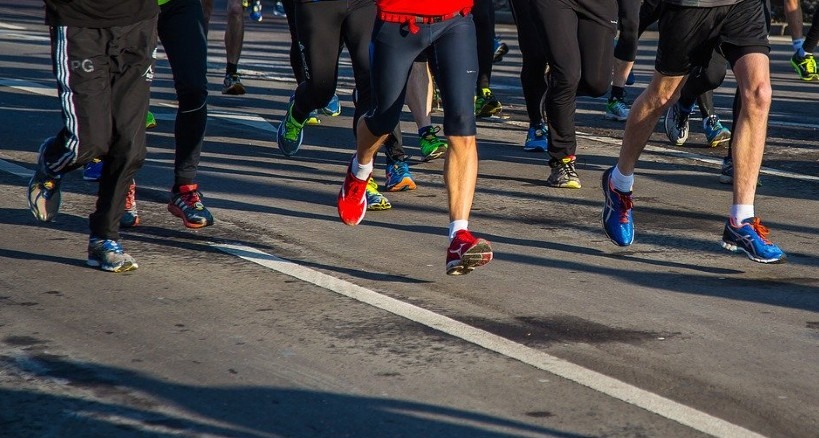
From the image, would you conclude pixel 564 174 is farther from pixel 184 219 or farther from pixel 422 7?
pixel 422 7

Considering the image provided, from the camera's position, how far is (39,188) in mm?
6309

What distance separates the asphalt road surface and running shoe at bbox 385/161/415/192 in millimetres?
91

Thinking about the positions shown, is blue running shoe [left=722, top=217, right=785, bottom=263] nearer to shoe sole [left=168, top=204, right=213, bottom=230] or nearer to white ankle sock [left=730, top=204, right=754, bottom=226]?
white ankle sock [left=730, top=204, right=754, bottom=226]

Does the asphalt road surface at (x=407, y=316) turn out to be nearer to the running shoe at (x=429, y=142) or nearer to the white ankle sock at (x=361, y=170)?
the running shoe at (x=429, y=142)

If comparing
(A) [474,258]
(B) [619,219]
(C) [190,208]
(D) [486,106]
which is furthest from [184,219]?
(D) [486,106]

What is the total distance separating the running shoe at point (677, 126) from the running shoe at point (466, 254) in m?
4.88

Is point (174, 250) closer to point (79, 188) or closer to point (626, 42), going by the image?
point (79, 188)

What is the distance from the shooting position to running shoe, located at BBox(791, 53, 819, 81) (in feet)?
48.2

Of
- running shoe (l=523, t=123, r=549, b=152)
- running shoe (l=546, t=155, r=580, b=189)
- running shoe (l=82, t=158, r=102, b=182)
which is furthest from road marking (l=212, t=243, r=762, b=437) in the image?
running shoe (l=523, t=123, r=549, b=152)

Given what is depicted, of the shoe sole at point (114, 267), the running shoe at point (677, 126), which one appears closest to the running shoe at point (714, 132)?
the running shoe at point (677, 126)

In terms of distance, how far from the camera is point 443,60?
598 centimetres

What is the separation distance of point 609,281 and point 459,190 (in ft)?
2.59

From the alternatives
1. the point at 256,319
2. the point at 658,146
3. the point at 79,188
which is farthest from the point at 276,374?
the point at 658,146

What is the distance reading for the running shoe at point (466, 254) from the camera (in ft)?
18.9
